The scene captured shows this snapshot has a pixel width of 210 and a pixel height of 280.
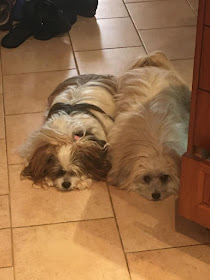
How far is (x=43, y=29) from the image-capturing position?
363 cm

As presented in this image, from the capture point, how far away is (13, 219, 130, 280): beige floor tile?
2127 mm

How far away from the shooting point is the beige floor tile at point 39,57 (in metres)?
3.40

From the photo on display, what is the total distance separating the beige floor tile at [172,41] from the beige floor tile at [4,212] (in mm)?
1503

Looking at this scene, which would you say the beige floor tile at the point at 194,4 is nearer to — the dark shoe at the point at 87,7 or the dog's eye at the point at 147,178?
the dark shoe at the point at 87,7

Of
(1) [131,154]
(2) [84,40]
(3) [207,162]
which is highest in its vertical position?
(3) [207,162]

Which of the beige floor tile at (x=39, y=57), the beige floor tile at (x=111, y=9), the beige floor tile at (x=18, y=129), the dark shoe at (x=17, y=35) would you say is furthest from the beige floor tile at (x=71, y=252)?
the beige floor tile at (x=111, y=9)

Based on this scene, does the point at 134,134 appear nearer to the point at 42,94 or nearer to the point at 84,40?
the point at 42,94

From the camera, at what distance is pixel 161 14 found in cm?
392

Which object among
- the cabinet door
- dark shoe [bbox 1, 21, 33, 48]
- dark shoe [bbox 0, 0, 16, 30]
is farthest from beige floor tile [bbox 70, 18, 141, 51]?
the cabinet door

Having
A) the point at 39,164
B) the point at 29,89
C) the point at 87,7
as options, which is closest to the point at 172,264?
the point at 39,164

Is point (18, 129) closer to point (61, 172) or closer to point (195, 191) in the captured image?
point (61, 172)

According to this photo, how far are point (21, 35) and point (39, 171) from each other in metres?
1.43

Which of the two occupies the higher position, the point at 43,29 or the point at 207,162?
the point at 207,162

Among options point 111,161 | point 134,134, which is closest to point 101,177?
point 111,161
